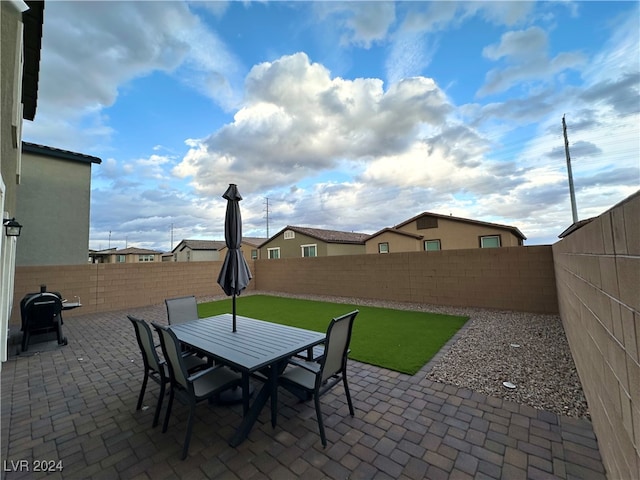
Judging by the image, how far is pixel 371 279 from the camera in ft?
31.7

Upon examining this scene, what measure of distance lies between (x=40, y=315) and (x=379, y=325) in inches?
269

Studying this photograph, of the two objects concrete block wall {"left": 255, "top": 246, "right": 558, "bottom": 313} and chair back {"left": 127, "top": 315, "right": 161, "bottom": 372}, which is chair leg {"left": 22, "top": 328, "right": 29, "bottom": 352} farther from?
concrete block wall {"left": 255, "top": 246, "right": 558, "bottom": 313}

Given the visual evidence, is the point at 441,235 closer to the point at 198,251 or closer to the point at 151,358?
the point at 151,358

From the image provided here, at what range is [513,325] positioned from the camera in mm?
5750

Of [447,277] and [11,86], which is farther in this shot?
[447,277]

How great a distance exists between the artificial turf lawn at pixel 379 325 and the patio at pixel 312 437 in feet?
2.37

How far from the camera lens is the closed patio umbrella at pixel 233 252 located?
362 cm

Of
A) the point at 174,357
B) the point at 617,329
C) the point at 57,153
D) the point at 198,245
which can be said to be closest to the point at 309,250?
the point at 57,153

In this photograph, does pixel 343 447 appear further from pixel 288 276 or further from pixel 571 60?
pixel 288 276

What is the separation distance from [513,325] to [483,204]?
458 inches

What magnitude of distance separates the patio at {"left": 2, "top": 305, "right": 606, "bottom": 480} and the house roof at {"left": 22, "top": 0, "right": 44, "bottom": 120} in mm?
5347

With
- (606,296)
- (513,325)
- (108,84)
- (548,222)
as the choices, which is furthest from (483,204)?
(108,84)

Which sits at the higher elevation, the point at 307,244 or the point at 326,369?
the point at 307,244

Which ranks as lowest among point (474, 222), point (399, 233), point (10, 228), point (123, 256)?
point (10, 228)
